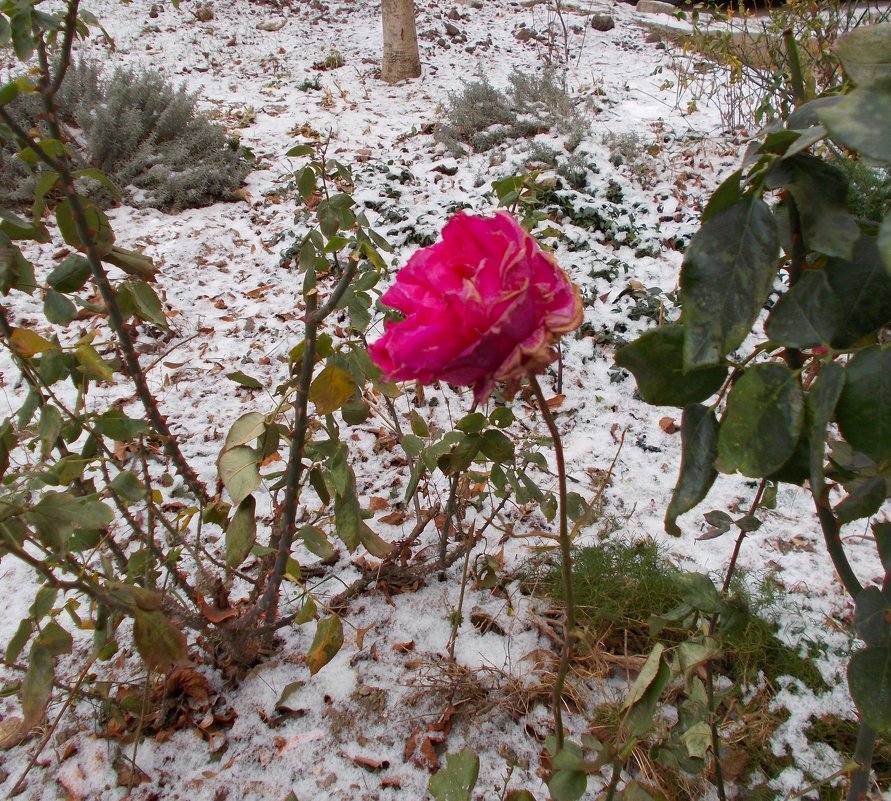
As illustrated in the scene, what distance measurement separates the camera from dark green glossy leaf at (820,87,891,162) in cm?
39

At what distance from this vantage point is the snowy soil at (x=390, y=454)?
1282 mm

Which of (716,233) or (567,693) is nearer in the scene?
(716,233)

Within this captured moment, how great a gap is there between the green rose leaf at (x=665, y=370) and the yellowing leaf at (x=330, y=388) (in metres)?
0.39

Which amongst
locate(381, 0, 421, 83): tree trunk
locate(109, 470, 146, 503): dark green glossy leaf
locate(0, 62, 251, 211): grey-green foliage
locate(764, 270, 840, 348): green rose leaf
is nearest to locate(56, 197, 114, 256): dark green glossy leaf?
locate(109, 470, 146, 503): dark green glossy leaf

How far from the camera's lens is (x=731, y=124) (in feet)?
13.3

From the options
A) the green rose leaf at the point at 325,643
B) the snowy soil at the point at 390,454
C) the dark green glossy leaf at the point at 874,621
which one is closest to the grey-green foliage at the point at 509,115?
the snowy soil at the point at 390,454

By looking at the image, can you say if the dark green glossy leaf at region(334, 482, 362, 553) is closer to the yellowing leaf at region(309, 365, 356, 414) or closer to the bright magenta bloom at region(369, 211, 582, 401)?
the yellowing leaf at region(309, 365, 356, 414)

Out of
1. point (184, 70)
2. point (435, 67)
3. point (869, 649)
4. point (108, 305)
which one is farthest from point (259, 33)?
point (869, 649)

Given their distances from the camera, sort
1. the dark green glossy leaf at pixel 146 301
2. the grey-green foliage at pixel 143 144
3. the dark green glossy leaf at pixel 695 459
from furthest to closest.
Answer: the grey-green foliage at pixel 143 144
the dark green glossy leaf at pixel 146 301
the dark green glossy leaf at pixel 695 459

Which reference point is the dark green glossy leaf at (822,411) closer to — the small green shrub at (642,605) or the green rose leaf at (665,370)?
the green rose leaf at (665,370)

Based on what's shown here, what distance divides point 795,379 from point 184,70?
6.10 metres

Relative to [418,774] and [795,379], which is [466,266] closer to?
[795,379]

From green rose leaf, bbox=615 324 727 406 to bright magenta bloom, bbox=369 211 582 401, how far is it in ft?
0.20

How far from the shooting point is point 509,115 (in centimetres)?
416
